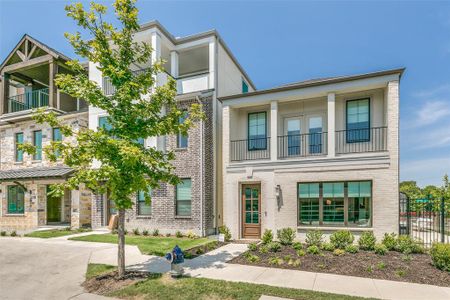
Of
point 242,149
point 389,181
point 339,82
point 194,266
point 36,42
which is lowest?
point 194,266

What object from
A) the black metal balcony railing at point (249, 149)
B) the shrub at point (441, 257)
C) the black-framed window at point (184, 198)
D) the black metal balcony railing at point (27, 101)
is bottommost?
the shrub at point (441, 257)

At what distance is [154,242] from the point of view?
11.7 m

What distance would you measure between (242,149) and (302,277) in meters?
7.56

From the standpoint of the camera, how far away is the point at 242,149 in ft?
45.3

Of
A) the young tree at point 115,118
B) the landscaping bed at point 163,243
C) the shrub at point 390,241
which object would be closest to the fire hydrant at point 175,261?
the young tree at point 115,118

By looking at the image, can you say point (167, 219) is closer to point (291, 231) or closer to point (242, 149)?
point (242, 149)

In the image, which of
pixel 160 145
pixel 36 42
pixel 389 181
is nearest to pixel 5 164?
pixel 36 42

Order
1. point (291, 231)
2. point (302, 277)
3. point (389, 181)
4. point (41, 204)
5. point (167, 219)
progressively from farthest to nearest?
point (41, 204)
point (167, 219)
point (291, 231)
point (389, 181)
point (302, 277)

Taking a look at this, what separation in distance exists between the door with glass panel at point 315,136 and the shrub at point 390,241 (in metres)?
4.30

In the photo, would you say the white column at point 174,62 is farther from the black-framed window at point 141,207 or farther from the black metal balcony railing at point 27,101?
the black metal balcony railing at point 27,101

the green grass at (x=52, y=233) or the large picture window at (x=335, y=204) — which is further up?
the large picture window at (x=335, y=204)

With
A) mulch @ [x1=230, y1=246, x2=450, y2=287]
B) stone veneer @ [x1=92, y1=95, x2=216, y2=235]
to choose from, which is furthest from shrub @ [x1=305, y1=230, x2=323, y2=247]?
stone veneer @ [x1=92, y1=95, x2=216, y2=235]

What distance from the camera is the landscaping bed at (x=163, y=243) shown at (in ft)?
32.7

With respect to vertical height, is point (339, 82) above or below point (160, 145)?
above
